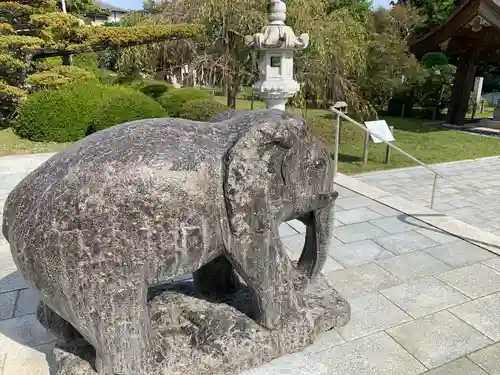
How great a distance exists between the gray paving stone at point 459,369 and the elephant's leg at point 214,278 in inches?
52.9

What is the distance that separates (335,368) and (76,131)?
10029 mm

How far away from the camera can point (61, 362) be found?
2.25 meters

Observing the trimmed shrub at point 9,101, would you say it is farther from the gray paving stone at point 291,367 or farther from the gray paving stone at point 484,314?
the gray paving stone at point 484,314

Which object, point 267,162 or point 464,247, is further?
point 464,247

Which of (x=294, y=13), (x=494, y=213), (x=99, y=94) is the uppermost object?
(x=294, y=13)

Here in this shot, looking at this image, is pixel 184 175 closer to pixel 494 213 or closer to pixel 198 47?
pixel 494 213

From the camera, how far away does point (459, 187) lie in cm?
740

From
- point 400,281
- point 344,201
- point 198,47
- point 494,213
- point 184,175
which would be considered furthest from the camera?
point 198,47

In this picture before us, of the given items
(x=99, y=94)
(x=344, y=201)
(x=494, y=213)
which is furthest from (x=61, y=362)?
(x=99, y=94)

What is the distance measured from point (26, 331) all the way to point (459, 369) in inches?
110

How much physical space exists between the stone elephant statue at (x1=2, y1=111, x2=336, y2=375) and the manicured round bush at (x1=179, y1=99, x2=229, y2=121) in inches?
367

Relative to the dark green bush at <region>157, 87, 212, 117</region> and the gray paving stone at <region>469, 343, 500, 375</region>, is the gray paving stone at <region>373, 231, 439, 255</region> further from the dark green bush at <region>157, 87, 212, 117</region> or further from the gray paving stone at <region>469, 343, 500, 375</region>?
the dark green bush at <region>157, 87, 212, 117</region>

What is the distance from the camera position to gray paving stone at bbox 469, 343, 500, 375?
2.56 meters

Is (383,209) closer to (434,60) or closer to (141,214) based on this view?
(141,214)
